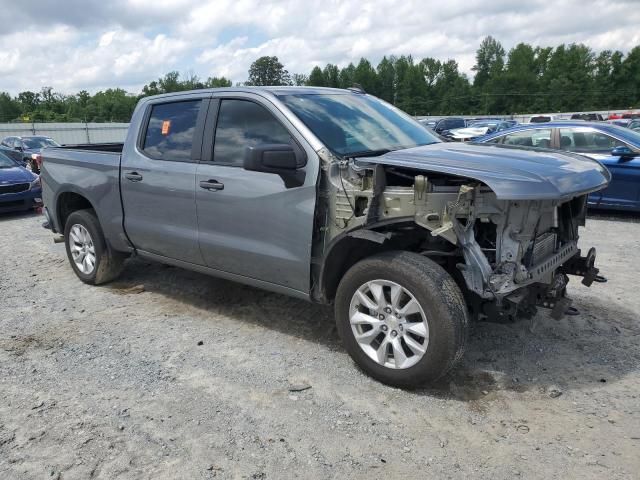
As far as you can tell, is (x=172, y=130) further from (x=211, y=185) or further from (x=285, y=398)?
(x=285, y=398)

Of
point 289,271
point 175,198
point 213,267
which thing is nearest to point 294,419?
point 289,271

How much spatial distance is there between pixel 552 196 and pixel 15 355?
3988mm

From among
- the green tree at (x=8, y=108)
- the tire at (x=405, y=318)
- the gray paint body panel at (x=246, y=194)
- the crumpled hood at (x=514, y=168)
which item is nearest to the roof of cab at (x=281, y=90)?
the gray paint body panel at (x=246, y=194)

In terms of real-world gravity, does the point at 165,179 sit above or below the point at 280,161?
below

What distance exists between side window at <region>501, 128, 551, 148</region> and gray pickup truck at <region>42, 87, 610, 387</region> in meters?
4.98

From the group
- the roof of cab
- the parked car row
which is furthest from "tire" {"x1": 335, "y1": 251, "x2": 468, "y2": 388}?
the parked car row

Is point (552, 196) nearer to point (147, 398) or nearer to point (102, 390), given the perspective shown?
point (147, 398)

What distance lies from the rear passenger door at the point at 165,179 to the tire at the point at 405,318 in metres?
1.61

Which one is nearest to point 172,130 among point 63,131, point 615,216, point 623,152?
point 623,152

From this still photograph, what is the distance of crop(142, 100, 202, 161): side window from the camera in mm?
4605

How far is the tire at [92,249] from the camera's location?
5.59 m

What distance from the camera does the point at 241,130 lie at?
426 centimetres

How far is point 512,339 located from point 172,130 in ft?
10.8

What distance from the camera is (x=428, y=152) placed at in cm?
371
